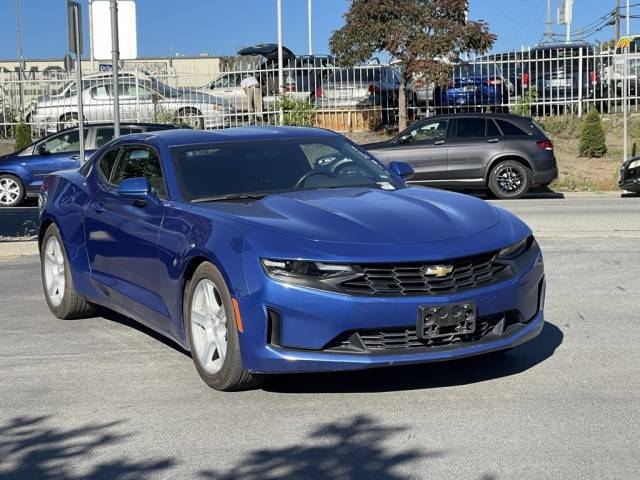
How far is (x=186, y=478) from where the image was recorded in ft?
14.5

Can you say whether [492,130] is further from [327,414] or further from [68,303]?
[327,414]

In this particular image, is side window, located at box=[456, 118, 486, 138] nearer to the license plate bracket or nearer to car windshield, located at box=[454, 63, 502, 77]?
car windshield, located at box=[454, 63, 502, 77]

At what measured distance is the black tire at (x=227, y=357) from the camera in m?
5.50

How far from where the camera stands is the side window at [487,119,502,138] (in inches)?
760

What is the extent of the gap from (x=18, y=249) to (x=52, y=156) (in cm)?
880

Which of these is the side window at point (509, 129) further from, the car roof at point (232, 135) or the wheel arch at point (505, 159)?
the car roof at point (232, 135)

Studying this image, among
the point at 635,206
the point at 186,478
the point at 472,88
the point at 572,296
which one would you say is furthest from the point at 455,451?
the point at 472,88

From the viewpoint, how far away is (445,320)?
5.32 meters

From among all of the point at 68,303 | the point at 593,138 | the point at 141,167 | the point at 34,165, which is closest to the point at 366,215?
the point at 141,167

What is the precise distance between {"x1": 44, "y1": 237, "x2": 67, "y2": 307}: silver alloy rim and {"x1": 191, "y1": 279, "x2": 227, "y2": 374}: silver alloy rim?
96.7 inches

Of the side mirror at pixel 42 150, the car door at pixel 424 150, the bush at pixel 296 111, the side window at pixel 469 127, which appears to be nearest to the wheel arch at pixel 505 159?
the side window at pixel 469 127

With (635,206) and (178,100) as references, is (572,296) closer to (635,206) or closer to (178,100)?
(635,206)

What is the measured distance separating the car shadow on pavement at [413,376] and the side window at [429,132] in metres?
13.5

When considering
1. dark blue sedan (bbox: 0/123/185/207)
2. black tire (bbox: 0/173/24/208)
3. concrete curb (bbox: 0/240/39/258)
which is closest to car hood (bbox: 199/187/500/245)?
concrete curb (bbox: 0/240/39/258)
